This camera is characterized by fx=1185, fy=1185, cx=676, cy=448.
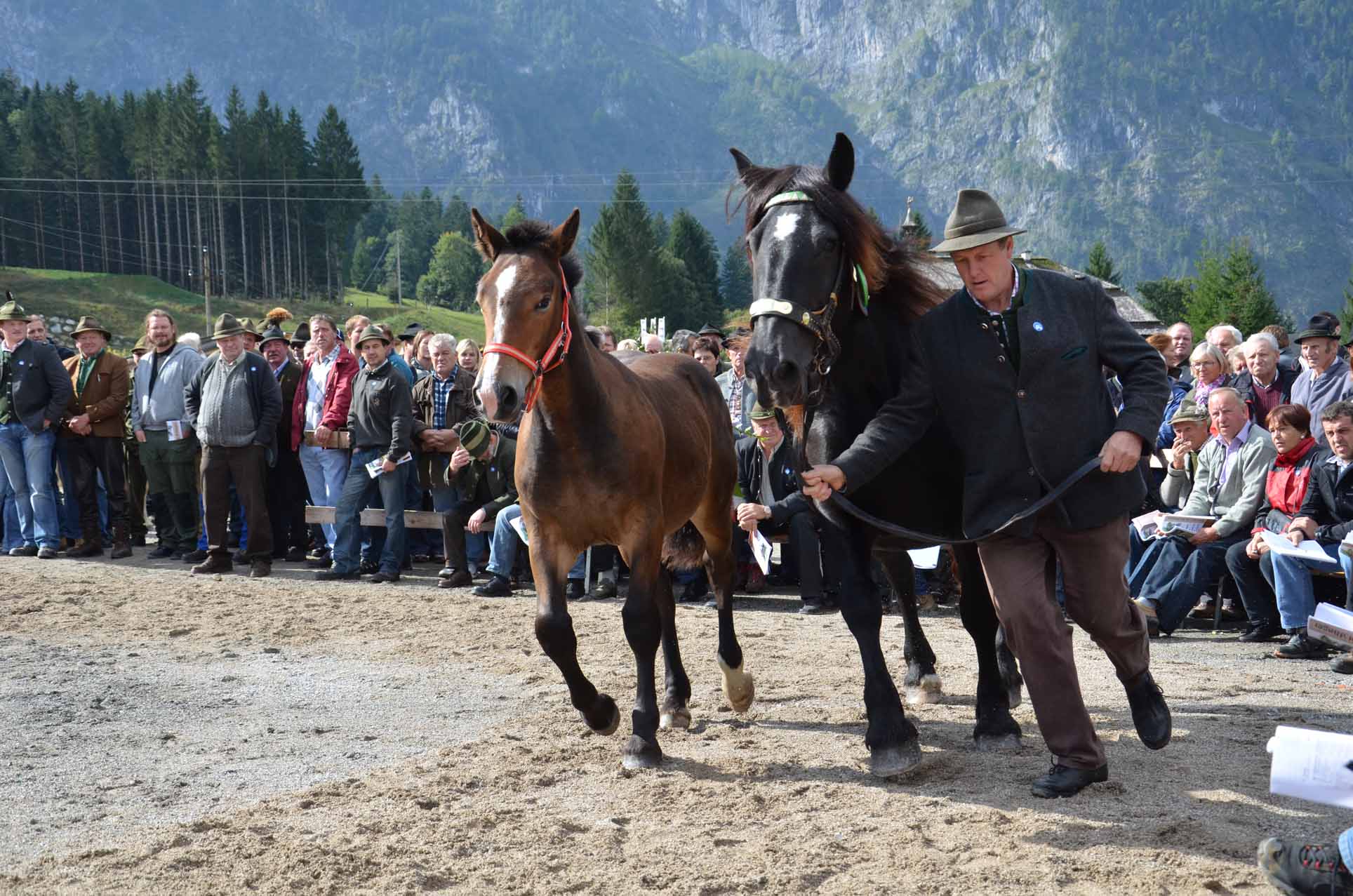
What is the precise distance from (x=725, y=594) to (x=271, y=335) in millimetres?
8435

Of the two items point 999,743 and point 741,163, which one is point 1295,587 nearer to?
point 999,743

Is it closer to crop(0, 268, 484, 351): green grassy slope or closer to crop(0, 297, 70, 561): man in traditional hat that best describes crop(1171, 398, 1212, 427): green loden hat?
crop(0, 297, 70, 561): man in traditional hat

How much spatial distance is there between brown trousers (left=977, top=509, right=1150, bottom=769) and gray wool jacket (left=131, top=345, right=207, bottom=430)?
33.3ft

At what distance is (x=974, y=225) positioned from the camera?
4.60 metres

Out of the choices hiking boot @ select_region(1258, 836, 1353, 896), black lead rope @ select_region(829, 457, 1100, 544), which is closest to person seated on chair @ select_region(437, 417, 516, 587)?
black lead rope @ select_region(829, 457, 1100, 544)

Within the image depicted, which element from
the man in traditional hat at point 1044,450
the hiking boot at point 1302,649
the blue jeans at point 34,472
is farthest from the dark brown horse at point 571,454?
the blue jeans at point 34,472

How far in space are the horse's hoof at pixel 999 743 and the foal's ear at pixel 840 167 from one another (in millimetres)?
2596

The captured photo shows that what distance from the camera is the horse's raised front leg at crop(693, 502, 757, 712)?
6312 mm

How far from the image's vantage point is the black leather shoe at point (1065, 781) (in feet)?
15.0

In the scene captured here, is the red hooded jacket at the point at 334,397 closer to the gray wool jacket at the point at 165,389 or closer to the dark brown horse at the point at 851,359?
the gray wool jacket at the point at 165,389

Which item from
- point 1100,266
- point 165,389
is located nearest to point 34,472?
point 165,389

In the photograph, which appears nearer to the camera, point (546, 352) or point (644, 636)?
point (546, 352)

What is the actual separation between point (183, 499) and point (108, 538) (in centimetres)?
173

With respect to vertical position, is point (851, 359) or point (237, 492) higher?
point (237, 492)
